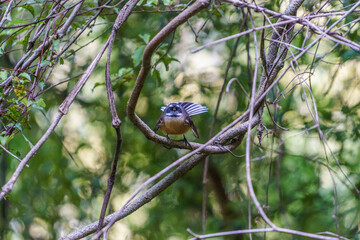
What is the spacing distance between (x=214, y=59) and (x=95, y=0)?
187 centimetres

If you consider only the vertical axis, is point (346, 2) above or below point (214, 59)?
above

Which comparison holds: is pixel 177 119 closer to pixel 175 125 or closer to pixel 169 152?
pixel 175 125

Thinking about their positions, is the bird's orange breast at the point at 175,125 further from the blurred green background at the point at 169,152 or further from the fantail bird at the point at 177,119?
the blurred green background at the point at 169,152

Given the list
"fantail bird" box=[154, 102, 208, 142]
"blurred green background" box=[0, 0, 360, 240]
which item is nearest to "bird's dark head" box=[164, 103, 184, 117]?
"fantail bird" box=[154, 102, 208, 142]

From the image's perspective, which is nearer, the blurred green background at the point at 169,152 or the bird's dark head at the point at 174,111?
the bird's dark head at the point at 174,111

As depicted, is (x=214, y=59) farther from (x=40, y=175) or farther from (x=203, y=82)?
(x=40, y=175)

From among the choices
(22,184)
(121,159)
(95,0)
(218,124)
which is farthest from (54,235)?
(95,0)

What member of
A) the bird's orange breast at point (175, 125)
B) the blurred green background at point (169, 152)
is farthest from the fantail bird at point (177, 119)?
the blurred green background at point (169, 152)

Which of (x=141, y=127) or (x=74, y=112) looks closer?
(x=141, y=127)

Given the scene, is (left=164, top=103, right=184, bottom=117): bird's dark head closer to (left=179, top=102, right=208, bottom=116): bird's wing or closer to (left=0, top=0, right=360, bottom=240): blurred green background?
(left=179, top=102, right=208, bottom=116): bird's wing

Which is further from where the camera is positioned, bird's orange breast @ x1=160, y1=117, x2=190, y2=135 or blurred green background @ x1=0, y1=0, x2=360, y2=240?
blurred green background @ x1=0, y1=0, x2=360, y2=240

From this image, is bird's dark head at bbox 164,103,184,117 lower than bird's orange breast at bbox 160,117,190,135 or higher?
higher

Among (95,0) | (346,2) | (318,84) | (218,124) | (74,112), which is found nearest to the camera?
(95,0)

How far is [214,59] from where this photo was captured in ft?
14.9
